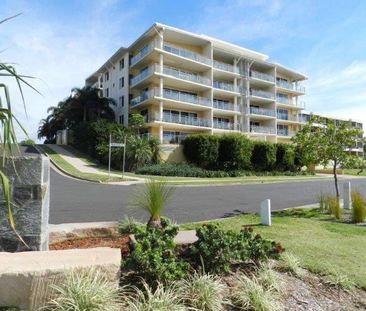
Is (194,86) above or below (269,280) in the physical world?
above

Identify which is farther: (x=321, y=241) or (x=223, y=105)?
(x=223, y=105)

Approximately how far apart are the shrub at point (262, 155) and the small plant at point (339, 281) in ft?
107

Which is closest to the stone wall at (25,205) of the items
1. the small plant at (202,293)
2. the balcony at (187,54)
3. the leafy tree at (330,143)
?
the small plant at (202,293)

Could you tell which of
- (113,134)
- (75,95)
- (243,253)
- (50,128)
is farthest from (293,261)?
(50,128)

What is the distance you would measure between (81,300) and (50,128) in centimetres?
5098

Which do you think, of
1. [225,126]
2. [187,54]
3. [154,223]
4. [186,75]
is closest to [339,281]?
[154,223]

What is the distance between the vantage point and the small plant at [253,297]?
11.8 feet

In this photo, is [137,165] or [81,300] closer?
[81,300]

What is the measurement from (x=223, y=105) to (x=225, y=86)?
238 cm

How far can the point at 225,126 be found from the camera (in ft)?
139

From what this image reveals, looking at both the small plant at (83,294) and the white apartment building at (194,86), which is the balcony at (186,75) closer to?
the white apartment building at (194,86)

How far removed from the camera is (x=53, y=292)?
10.4ft

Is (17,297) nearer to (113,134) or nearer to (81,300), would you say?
(81,300)

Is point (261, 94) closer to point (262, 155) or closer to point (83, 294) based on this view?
point (262, 155)
